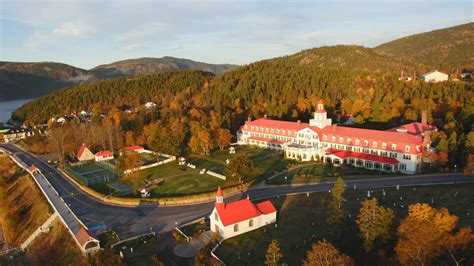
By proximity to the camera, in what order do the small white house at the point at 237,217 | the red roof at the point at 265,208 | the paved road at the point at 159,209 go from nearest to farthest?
the small white house at the point at 237,217 < the red roof at the point at 265,208 < the paved road at the point at 159,209

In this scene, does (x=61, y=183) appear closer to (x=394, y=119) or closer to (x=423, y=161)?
(x=423, y=161)

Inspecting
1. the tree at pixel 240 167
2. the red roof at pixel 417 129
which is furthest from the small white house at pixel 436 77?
the tree at pixel 240 167

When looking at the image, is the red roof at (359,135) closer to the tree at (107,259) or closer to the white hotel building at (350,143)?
the white hotel building at (350,143)

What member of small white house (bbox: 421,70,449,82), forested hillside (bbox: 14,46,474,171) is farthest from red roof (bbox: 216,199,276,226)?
small white house (bbox: 421,70,449,82)

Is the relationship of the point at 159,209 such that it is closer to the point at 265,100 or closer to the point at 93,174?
the point at 93,174

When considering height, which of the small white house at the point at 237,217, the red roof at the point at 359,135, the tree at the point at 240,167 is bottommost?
the small white house at the point at 237,217

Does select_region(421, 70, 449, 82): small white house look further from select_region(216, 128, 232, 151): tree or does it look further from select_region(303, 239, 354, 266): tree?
select_region(303, 239, 354, 266): tree

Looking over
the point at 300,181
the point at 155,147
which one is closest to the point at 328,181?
the point at 300,181
